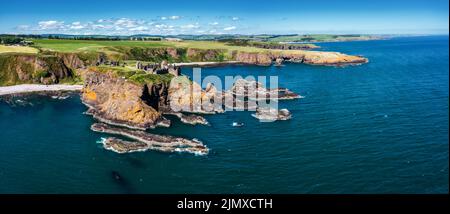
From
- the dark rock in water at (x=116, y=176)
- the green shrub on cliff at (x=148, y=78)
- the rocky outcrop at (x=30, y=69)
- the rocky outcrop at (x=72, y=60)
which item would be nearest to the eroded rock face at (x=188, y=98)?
the green shrub on cliff at (x=148, y=78)

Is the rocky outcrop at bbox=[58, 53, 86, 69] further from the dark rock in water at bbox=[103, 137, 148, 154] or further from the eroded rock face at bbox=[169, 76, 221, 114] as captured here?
the dark rock in water at bbox=[103, 137, 148, 154]

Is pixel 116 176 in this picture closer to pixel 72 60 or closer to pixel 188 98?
pixel 188 98

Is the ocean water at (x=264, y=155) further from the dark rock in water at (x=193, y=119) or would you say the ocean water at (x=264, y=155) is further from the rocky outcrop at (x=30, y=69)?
the rocky outcrop at (x=30, y=69)

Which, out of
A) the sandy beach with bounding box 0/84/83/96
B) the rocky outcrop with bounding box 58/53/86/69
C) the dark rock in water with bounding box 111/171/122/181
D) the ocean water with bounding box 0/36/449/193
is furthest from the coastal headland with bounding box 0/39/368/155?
the rocky outcrop with bounding box 58/53/86/69

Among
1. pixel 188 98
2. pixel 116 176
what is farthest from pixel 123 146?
pixel 188 98

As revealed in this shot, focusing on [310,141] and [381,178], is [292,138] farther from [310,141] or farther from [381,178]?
[381,178]
